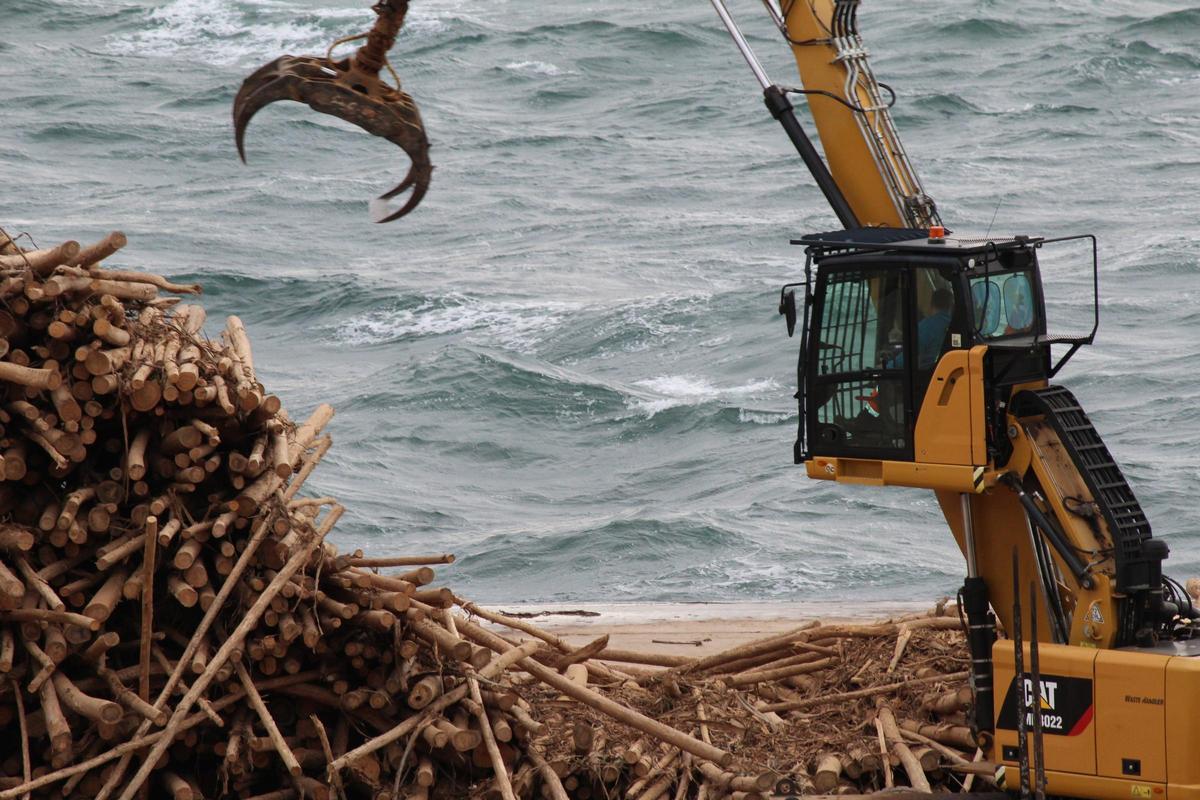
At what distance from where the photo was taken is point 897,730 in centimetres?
995

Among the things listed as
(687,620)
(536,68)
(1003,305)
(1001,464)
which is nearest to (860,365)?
(1003,305)

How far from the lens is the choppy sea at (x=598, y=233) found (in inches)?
852

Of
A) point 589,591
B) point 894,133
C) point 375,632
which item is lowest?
point 589,591

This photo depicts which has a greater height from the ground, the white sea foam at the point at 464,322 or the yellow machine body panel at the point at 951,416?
the yellow machine body panel at the point at 951,416

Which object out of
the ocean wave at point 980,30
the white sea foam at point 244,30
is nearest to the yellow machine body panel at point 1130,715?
the white sea foam at point 244,30

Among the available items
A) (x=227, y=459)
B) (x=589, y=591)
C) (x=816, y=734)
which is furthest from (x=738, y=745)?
(x=589, y=591)

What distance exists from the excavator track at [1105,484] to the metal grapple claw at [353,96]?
11.8ft

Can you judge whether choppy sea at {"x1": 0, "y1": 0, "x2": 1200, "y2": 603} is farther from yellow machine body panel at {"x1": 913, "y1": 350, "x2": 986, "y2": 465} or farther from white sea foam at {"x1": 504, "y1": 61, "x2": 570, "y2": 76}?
yellow machine body panel at {"x1": 913, "y1": 350, "x2": 986, "y2": 465}

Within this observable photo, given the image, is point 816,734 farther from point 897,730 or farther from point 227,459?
point 227,459

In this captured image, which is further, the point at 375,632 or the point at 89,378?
the point at 375,632

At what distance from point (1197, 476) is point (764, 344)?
861 centimetres

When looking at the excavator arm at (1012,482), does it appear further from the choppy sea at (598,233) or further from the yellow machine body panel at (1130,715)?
the choppy sea at (598,233)

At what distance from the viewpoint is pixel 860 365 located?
9.62m

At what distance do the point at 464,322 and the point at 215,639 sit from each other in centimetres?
2129
